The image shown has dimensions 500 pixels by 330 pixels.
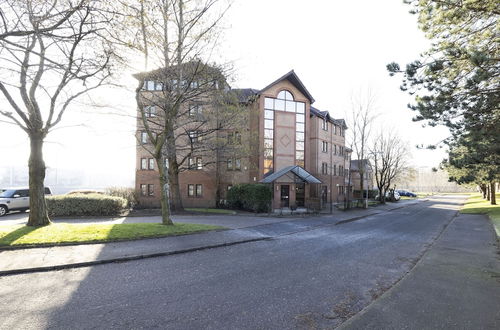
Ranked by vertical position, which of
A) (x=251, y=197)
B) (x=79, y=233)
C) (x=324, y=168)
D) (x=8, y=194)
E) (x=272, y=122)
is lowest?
(x=79, y=233)

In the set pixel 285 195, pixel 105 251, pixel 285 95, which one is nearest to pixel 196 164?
pixel 285 195

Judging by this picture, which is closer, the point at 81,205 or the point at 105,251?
the point at 105,251

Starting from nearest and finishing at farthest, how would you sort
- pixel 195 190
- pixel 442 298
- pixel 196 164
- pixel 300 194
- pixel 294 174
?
pixel 442 298 < pixel 196 164 < pixel 294 174 < pixel 195 190 < pixel 300 194

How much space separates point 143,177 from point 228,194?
9.54 meters

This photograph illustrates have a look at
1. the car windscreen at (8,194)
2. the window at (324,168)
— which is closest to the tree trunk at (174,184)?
the car windscreen at (8,194)

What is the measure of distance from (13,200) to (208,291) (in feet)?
70.0

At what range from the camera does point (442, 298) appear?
5.24 meters

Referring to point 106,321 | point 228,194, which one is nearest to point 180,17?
point 106,321

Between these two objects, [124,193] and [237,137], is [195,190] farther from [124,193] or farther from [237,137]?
[237,137]

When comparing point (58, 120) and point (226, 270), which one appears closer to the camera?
point (226, 270)

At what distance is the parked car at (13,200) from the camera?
1886 cm

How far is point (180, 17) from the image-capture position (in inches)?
454

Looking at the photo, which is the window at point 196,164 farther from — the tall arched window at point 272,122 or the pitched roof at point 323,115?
the pitched roof at point 323,115

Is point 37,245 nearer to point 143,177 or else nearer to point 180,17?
point 180,17
